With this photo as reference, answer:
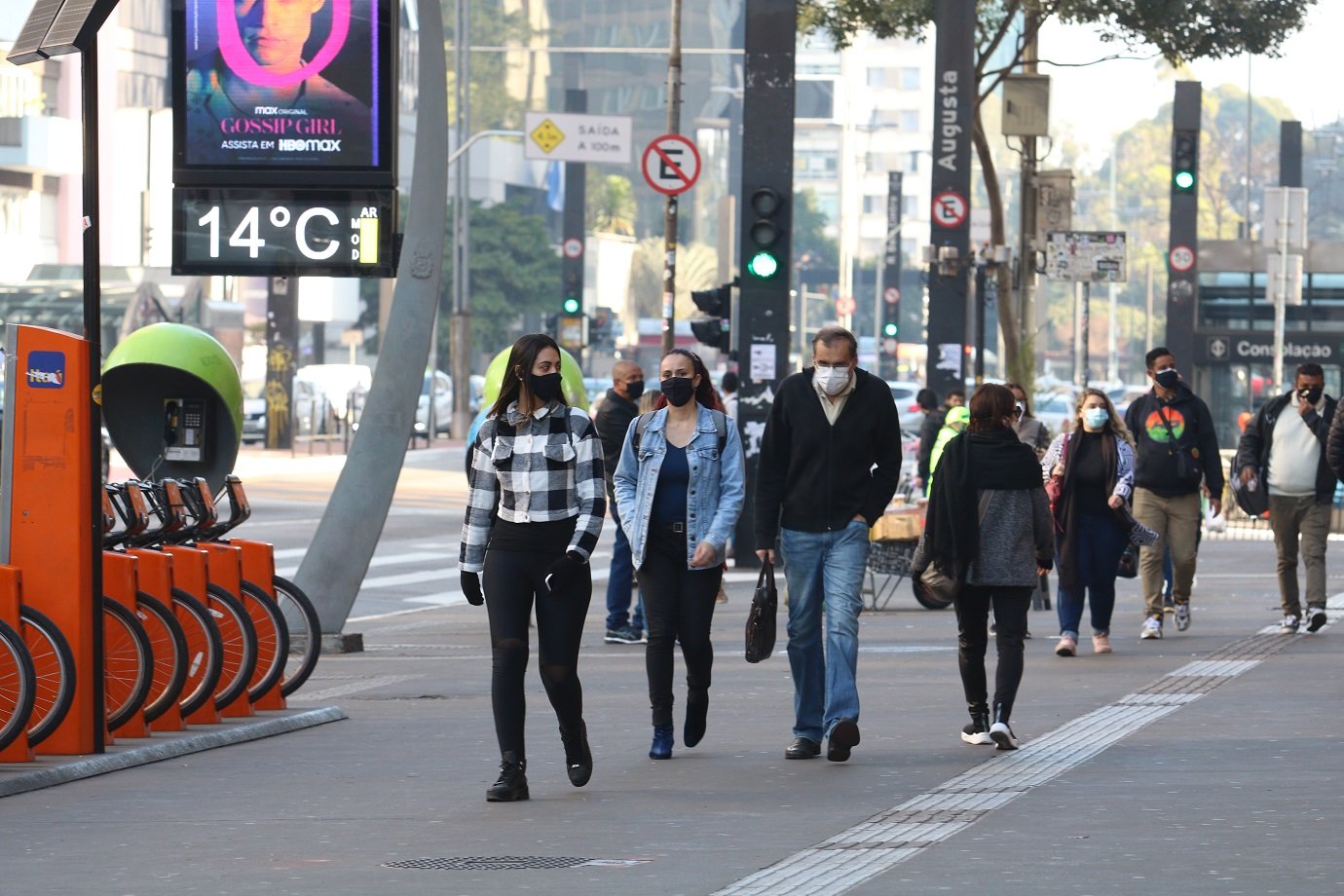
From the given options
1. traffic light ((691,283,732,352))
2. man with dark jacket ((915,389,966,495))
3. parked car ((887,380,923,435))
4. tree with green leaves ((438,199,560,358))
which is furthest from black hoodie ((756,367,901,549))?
tree with green leaves ((438,199,560,358))

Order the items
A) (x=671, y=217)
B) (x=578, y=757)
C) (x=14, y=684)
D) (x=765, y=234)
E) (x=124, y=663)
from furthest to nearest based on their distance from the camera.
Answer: (x=671, y=217) → (x=765, y=234) → (x=124, y=663) → (x=14, y=684) → (x=578, y=757)

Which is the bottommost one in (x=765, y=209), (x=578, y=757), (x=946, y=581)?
(x=578, y=757)

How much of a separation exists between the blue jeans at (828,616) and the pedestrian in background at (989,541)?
2.53ft

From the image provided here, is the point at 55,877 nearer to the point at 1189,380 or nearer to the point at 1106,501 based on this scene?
the point at 1106,501

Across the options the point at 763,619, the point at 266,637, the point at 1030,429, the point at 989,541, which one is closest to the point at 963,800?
the point at 763,619

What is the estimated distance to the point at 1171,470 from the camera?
54.8 feet

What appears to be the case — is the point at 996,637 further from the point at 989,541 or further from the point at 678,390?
the point at 678,390

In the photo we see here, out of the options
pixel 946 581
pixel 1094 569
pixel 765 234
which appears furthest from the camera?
pixel 765 234

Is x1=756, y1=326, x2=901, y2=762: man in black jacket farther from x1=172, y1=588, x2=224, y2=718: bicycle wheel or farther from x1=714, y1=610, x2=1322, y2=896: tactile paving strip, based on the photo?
x1=172, y1=588, x2=224, y2=718: bicycle wheel

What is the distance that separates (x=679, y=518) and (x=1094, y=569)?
5644 mm

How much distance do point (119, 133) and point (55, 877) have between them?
52.6 metres

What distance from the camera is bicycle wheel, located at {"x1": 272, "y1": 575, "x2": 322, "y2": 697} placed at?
41.3 ft

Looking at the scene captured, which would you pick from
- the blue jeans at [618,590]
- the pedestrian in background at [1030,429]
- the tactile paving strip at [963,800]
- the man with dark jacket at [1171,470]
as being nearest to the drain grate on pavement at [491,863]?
the tactile paving strip at [963,800]

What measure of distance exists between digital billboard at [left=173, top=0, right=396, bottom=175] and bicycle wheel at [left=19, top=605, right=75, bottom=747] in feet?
16.4
